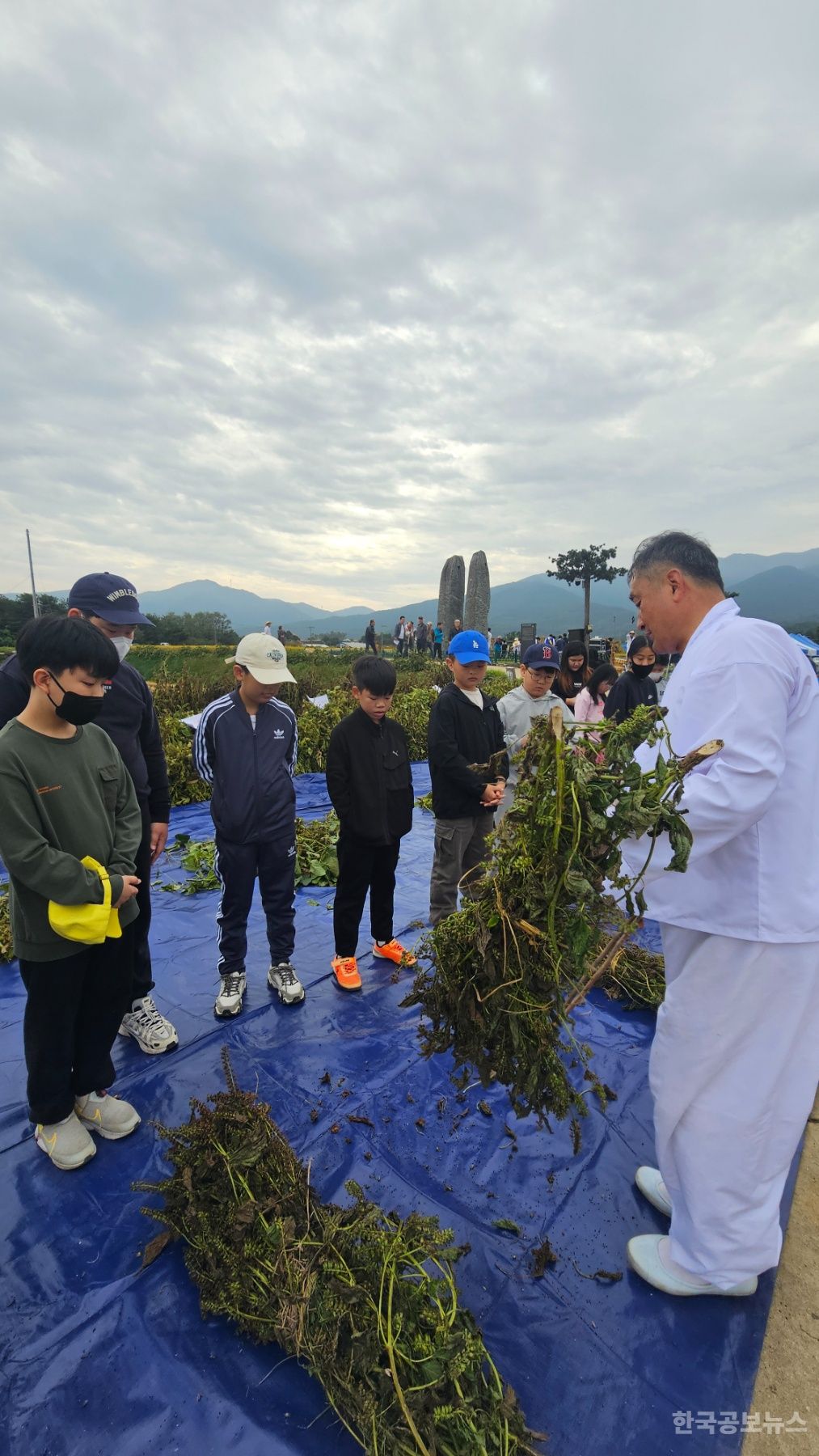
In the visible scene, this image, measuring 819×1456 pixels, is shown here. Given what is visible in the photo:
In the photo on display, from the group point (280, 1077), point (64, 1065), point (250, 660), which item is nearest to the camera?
point (64, 1065)

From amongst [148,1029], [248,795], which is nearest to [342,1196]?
[148,1029]

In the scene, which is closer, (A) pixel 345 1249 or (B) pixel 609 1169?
(A) pixel 345 1249

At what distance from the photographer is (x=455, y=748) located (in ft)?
14.4

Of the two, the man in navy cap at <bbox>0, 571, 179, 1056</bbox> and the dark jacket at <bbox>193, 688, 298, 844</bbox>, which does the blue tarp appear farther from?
the dark jacket at <bbox>193, 688, 298, 844</bbox>

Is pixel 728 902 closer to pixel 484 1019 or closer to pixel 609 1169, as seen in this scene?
pixel 484 1019

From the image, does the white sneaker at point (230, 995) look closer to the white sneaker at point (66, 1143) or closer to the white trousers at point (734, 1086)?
the white sneaker at point (66, 1143)

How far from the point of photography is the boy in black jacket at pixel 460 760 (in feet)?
14.1

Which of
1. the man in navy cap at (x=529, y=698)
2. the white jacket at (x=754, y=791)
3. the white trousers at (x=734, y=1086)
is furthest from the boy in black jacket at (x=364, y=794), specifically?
the white jacket at (x=754, y=791)

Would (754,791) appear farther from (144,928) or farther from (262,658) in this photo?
(144,928)

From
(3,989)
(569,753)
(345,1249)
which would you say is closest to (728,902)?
(569,753)

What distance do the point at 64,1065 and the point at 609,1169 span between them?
251 cm

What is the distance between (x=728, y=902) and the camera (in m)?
2.10

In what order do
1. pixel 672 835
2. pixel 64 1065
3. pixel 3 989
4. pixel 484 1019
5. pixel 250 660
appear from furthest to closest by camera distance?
pixel 3 989, pixel 250 660, pixel 64 1065, pixel 484 1019, pixel 672 835

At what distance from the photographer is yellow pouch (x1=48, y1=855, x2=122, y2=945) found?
8.23 ft
